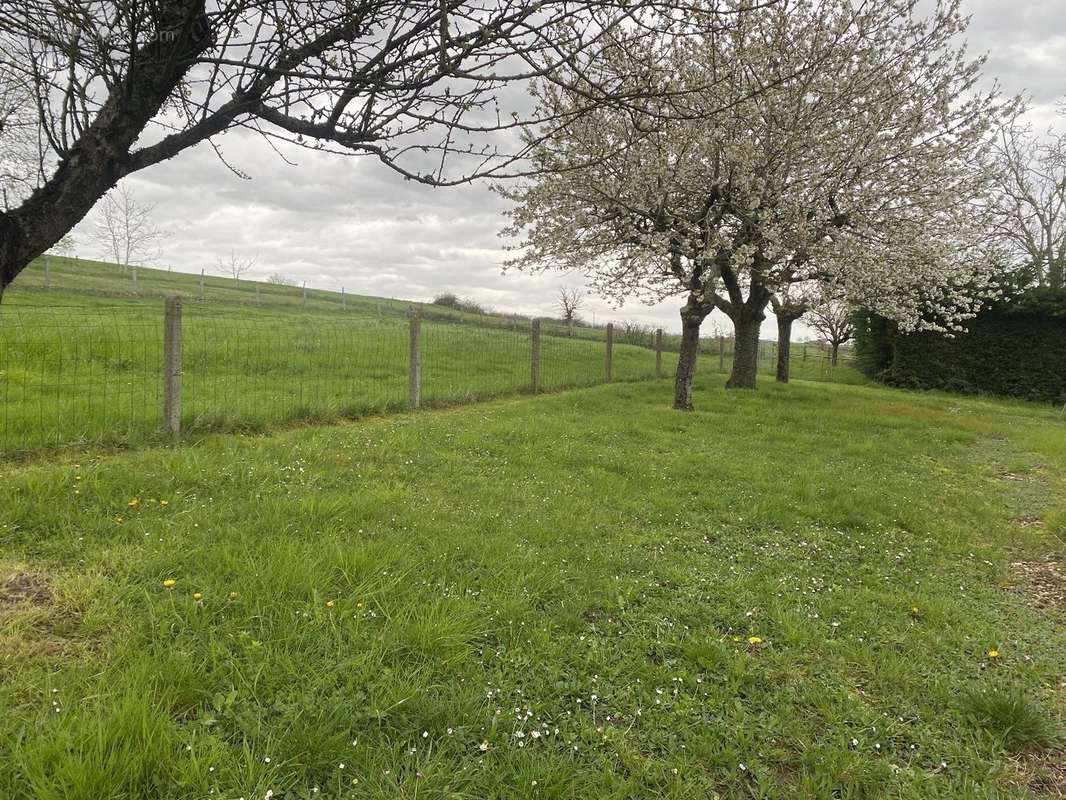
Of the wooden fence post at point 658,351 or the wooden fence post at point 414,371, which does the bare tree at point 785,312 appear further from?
the wooden fence post at point 414,371

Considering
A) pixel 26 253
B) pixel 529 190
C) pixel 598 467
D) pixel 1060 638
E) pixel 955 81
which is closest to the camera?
pixel 26 253

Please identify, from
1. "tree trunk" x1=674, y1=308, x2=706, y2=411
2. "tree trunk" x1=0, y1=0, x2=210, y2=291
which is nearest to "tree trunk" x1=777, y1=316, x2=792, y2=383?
"tree trunk" x1=674, y1=308, x2=706, y2=411

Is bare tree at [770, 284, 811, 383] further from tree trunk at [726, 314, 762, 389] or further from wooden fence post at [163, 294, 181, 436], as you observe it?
wooden fence post at [163, 294, 181, 436]

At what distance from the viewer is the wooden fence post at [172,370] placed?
6.51 m

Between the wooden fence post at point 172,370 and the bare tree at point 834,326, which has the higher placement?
the bare tree at point 834,326

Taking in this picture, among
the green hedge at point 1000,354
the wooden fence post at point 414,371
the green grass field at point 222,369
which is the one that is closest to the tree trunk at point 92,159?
the green grass field at point 222,369

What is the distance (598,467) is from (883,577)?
3.14 m

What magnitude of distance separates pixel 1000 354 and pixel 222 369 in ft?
86.9

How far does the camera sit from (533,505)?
16.7 ft

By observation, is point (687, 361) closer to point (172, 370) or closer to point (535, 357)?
point (535, 357)

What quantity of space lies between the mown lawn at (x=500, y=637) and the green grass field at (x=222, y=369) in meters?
1.56

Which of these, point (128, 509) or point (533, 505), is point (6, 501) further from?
point (533, 505)

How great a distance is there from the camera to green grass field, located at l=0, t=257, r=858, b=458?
22.1ft

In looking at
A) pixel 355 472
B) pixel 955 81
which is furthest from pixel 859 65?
pixel 355 472
